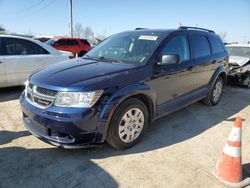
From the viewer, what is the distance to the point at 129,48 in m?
4.07

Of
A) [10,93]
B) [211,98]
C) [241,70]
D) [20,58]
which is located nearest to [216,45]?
[211,98]

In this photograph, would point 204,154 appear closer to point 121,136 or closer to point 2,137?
point 121,136

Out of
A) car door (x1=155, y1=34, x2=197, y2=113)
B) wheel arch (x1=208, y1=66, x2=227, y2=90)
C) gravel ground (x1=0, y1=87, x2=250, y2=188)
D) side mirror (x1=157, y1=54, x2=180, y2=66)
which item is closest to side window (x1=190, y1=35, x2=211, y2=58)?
car door (x1=155, y1=34, x2=197, y2=113)

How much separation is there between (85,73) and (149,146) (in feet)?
4.77

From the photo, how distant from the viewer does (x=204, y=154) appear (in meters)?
3.46

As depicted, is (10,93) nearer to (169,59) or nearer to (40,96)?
(40,96)

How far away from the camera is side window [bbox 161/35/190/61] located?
398 cm

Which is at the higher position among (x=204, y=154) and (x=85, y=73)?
(x=85, y=73)

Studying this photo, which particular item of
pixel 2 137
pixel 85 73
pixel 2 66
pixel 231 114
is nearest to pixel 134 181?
pixel 85 73

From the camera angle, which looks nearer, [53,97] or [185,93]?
[53,97]

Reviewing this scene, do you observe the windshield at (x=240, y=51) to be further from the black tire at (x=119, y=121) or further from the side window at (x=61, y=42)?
the side window at (x=61, y=42)

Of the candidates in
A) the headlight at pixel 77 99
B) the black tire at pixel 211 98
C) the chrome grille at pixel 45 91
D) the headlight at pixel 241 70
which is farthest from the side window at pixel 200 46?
the headlight at pixel 241 70

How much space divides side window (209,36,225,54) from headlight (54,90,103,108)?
3.63 meters

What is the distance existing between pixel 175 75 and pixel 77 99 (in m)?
1.91
